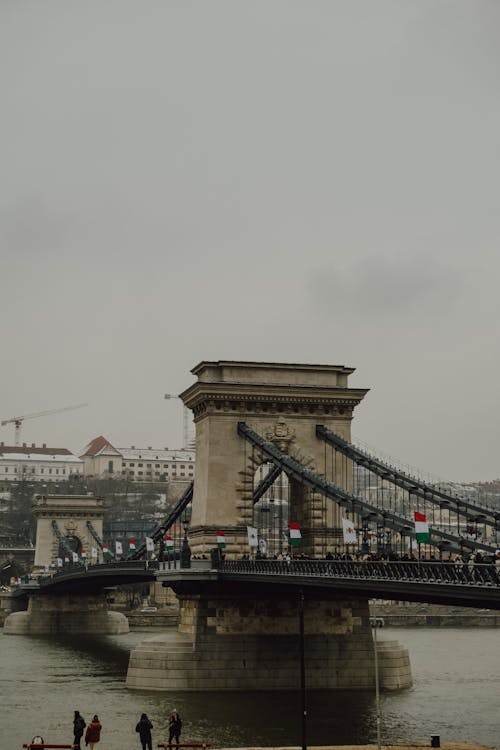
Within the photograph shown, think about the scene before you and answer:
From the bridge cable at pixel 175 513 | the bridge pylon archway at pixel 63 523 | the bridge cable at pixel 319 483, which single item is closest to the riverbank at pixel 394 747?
the bridge cable at pixel 319 483

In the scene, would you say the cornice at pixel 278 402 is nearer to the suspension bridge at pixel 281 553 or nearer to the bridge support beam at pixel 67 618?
the suspension bridge at pixel 281 553

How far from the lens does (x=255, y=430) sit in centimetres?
6662

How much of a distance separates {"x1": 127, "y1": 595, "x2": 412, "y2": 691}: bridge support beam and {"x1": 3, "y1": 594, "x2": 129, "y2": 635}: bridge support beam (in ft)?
200

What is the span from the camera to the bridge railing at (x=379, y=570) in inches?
1521

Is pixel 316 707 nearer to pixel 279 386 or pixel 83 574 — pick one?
pixel 279 386

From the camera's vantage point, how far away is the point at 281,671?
59469mm

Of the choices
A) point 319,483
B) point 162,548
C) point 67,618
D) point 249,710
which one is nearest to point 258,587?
point 319,483

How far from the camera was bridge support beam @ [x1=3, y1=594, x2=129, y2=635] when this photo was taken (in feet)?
396

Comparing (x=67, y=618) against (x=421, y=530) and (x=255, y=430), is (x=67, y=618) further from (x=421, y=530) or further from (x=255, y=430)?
(x=421, y=530)

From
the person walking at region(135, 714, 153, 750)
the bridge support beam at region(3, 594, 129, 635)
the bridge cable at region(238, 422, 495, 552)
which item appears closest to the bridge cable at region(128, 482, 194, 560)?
the bridge cable at region(238, 422, 495, 552)

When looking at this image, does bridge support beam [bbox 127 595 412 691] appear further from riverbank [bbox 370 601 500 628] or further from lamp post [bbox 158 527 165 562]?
riverbank [bbox 370 601 500 628]

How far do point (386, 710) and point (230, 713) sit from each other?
6.79 meters

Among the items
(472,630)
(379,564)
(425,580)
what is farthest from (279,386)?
(472,630)

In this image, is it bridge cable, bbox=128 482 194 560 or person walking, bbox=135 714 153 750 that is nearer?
person walking, bbox=135 714 153 750
